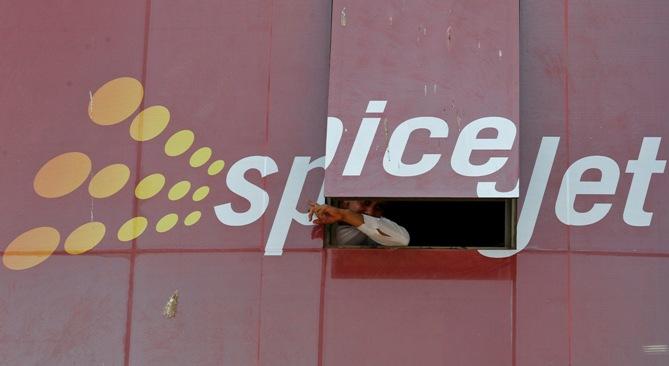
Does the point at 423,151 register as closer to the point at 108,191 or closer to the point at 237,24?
the point at 237,24

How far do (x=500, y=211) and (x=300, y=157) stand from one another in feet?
4.66

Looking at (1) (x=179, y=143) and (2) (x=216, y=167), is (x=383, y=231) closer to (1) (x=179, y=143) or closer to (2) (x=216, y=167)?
(2) (x=216, y=167)

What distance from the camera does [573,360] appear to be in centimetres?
504

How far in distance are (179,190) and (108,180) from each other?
421 mm

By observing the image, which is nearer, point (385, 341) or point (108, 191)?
point (385, 341)

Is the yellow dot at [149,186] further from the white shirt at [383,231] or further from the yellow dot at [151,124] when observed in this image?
the white shirt at [383,231]

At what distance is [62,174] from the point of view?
5504 millimetres

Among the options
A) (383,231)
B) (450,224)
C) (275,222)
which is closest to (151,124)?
(275,222)

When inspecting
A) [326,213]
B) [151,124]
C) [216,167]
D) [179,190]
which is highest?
[151,124]

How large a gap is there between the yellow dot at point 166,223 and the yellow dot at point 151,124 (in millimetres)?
469

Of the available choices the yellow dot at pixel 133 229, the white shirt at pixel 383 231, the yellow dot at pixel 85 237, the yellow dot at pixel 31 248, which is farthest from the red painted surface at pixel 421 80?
the yellow dot at pixel 31 248

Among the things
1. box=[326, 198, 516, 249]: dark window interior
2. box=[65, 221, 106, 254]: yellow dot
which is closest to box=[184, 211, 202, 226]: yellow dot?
box=[65, 221, 106, 254]: yellow dot

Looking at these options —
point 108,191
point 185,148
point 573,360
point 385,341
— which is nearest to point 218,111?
point 185,148

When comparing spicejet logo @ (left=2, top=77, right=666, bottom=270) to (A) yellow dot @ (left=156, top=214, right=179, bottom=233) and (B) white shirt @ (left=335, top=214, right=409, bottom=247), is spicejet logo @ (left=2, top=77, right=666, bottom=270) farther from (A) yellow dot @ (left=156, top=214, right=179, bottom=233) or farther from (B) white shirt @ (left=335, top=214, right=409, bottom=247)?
(B) white shirt @ (left=335, top=214, right=409, bottom=247)
